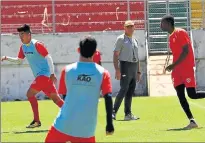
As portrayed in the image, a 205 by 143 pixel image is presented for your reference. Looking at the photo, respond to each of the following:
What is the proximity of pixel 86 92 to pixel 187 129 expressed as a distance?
16.7 ft

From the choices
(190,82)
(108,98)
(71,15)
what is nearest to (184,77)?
(190,82)

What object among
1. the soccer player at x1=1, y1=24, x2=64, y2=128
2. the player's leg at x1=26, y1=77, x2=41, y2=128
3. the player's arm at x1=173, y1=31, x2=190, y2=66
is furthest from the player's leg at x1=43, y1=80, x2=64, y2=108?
the player's arm at x1=173, y1=31, x2=190, y2=66

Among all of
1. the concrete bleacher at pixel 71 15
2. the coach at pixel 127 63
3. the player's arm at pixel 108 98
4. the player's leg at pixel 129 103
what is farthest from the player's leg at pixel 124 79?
the concrete bleacher at pixel 71 15

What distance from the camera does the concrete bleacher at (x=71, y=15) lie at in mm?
27984

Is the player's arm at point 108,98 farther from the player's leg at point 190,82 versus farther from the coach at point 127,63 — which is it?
the coach at point 127,63

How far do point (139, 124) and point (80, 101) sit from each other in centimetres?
625

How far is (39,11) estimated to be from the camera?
2958 cm

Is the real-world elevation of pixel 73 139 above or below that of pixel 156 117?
above

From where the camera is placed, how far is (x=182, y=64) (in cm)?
1219

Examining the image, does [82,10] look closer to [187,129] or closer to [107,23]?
[107,23]

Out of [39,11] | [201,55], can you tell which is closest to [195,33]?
[201,55]

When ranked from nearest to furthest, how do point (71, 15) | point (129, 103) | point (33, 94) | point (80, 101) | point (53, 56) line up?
point (80, 101) < point (33, 94) < point (129, 103) < point (53, 56) < point (71, 15)

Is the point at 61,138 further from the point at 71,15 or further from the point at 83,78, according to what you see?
the point at 71,15

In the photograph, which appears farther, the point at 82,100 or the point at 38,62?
the point at 38,62
